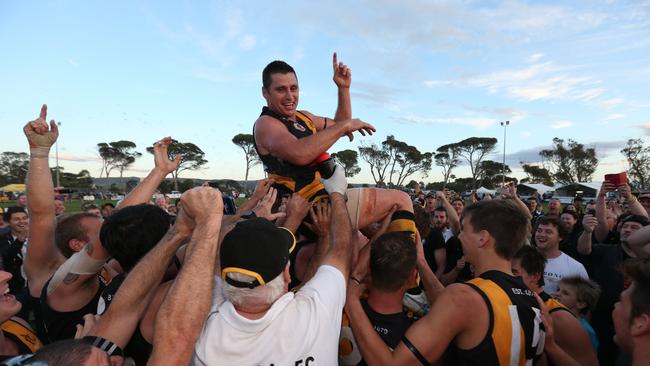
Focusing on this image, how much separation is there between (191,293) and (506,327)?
5.92 feet

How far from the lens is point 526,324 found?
242cm

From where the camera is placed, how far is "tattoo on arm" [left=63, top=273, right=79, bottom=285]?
2899 millimetres

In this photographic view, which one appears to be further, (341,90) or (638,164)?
(638,164)

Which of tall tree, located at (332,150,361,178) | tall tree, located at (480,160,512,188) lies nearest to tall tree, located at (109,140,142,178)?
tall tree, located at (332,150,361,178)

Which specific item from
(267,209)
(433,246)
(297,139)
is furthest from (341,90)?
(433,246)

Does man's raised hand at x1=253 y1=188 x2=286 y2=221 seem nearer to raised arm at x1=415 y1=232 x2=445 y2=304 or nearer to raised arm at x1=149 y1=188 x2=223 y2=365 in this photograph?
raised arm at x1=149 y1=188 x2=223 y2=365

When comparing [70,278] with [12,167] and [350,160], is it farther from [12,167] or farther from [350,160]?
[12,167]

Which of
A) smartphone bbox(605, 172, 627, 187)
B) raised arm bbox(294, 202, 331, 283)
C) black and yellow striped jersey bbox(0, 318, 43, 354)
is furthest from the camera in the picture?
smartphone bbox(605, 172, 627, 187)

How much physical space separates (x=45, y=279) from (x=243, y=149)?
248ft

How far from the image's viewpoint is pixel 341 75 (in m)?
3.36

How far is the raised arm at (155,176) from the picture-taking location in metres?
3.68

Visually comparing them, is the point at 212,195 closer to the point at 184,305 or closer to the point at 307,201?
the point at 184,305

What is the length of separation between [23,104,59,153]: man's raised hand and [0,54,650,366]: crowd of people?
0.01m

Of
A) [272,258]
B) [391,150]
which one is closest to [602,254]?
[272,258]
